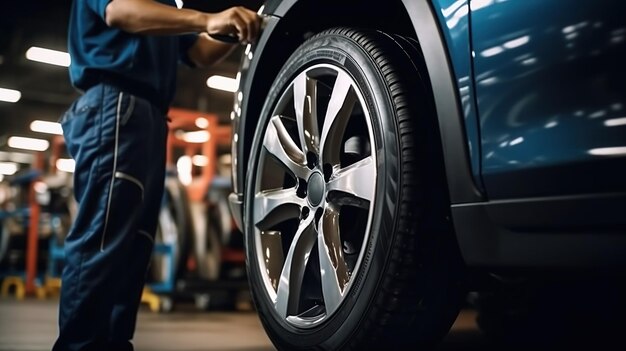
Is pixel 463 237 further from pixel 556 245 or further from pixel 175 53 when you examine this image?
pixel 175 53

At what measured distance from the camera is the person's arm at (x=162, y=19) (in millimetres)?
1754

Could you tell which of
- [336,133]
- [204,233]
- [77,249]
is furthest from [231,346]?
[204,233]

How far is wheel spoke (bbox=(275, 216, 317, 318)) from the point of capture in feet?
5.24

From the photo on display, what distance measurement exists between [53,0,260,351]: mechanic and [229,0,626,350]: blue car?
0.78 feet

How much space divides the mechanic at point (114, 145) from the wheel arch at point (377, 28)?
84 mm

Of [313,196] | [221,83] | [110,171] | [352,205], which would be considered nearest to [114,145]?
[110,171]

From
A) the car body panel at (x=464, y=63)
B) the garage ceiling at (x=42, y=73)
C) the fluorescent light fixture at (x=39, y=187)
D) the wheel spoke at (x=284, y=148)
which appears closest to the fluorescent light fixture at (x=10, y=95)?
the garage ceiling at (x=42, y=73)

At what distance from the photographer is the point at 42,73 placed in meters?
15.2

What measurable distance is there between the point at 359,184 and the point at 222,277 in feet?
14.5

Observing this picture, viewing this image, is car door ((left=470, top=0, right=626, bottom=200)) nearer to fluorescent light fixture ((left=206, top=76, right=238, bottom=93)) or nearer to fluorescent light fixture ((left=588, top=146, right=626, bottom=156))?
fluorescent light fixture ((left=588, top=146, right=626, bottom=156))

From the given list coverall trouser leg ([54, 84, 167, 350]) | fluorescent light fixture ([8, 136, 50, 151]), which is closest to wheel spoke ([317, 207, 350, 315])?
coverall trouser leg ([54, 84, 167, 350])

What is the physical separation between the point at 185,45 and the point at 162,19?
53 cm

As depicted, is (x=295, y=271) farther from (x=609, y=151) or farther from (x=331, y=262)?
(x=609, y=151)

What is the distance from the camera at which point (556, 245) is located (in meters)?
1.08
